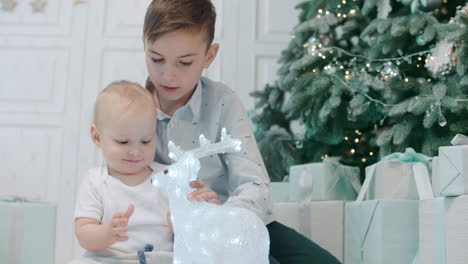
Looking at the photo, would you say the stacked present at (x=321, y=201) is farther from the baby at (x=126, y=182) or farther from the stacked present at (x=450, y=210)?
the baby at (x=126, y=182)

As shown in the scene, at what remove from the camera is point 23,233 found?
5.82 feet

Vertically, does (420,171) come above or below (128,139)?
below

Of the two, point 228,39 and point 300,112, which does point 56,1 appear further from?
point 300,112

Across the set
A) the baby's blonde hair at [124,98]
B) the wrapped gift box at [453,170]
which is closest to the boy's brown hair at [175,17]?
the baby's blonde hair at [124,98]

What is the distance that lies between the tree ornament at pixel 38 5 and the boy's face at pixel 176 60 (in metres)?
2.60

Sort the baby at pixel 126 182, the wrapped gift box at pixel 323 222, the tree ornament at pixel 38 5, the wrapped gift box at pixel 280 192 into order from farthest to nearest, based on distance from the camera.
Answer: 1. the tree ornament at pixel 38 5
2. the wrapped gift box at pixel 280 192
3. the wrapped gift box at pixel 323 222
4. the baby at pixel 126 182

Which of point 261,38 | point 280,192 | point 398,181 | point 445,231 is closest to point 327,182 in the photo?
point 280,192

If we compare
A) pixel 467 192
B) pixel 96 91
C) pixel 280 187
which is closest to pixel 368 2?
pixel 280 187

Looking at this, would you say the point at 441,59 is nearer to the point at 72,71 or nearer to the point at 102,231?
the point at 102,231

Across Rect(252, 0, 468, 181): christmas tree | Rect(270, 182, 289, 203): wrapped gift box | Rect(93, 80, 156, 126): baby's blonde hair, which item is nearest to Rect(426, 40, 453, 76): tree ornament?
Rect(252, 0, 468, 181): christmas tree

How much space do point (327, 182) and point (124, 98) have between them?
1.09 meters

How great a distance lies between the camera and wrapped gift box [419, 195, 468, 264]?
52.4 inches

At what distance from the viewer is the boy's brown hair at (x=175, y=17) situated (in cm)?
124

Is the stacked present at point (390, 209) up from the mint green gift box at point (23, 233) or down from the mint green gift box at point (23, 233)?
up
